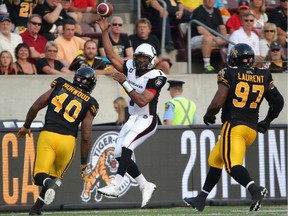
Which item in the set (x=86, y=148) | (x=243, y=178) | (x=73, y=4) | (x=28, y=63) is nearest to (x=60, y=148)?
(x=86, y=148)

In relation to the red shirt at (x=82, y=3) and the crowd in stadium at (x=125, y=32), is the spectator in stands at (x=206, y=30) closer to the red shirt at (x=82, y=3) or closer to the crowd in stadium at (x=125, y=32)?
the crowd in stadium at (x=125, y=32)

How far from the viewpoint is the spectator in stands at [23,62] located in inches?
591

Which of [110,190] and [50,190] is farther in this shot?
[110,190]

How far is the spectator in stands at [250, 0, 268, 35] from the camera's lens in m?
17.8

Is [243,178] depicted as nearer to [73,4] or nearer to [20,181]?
[20,181]

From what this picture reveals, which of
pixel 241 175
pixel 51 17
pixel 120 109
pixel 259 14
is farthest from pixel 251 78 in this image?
pixel 259 14

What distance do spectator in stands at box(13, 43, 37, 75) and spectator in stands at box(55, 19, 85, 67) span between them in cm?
55

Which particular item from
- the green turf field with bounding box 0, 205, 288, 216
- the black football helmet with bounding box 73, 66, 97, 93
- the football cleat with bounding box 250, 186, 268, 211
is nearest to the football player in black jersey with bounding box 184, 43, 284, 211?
the football cleat with bounding box 250, 186, 268, 211

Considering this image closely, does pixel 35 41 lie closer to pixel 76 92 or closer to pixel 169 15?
pixel 169 15

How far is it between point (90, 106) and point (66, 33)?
15.6 feet

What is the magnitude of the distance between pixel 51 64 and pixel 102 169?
295 cm

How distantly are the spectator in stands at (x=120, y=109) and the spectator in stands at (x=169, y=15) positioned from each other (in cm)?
236

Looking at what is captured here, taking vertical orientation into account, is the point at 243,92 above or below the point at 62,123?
above

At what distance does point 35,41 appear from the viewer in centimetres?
1582
